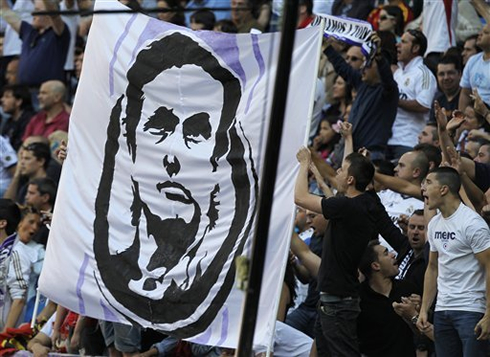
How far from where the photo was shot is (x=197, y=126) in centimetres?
1089

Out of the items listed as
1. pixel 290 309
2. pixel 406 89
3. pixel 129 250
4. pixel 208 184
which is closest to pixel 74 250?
pixel 129 250

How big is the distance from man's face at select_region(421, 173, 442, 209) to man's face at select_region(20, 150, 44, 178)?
6.71 metres

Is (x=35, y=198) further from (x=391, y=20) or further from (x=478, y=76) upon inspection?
(x=478, y=76)

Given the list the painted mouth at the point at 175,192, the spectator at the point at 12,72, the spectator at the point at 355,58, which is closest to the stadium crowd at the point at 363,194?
the spectator at the point at 355,58

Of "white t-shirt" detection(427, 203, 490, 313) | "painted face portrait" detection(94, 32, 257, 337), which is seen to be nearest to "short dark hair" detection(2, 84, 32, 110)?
"painted face portrait" detection(94, 32, 257, 337)

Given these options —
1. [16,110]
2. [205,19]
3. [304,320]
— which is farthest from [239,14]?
[304,320]

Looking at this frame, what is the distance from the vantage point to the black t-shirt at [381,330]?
10.3 meters

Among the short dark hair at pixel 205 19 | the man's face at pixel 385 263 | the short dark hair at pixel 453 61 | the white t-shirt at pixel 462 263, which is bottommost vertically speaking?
the man's face at pixel 385 263

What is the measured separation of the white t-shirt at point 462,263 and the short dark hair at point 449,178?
160 mm

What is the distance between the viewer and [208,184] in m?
10.7

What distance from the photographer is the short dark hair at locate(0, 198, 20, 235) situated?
40.9ft

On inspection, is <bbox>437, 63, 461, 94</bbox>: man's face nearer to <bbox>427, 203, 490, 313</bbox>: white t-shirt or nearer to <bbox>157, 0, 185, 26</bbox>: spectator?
<bbox>157, 0, 185, 26</bbox>: spectator

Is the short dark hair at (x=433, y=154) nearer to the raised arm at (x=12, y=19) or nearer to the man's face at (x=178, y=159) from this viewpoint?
the man's face at (x=178, y=159)

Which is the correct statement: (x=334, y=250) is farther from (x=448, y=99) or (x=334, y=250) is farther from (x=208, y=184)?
(x=448, y=99)
